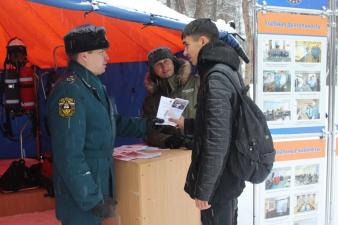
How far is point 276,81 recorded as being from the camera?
3.35m

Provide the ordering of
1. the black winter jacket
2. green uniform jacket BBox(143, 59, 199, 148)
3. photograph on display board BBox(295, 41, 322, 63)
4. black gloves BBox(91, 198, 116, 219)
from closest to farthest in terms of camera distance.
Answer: the black winter jacket < black gloves BBox(91, 198, 116, 219) < photograph on display board BBox(295, 41, 322, 63) < green uniform jacket BBox(143, 59, 199, 148)

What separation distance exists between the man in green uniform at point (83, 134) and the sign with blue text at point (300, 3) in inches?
60.4

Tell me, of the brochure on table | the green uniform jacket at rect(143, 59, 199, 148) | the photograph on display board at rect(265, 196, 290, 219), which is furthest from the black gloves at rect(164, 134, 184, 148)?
the photograph on display board at rect(265, 196, 290, 219)

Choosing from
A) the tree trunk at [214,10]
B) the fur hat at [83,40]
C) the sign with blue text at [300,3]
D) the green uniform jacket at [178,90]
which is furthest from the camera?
the tree trunk at [214,10]

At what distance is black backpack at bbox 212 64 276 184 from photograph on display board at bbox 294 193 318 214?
5.06ft

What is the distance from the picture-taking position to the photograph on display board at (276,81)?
332cm

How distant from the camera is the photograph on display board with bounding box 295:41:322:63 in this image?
3414 mm

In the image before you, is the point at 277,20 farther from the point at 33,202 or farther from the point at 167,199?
the point at 33,202

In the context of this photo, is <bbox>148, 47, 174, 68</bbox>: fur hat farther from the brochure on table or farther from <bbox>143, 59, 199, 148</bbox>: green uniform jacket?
the brochure on table

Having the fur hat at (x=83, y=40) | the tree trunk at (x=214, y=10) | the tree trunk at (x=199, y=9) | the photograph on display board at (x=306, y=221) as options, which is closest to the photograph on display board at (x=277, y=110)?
the photograph on display board at (x=306, y=221)

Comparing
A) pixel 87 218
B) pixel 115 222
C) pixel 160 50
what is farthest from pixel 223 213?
pixel 160 50

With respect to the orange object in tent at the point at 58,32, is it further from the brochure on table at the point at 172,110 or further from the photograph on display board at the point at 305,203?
the photograph on display board at the point at 305,203

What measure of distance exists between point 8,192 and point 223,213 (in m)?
2.75

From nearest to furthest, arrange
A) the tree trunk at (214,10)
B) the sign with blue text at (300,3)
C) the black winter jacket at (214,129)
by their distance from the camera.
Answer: the black winter jacket at (214,129)
the sign with blue text at (300,3)
the tree trunk at (214,10)
